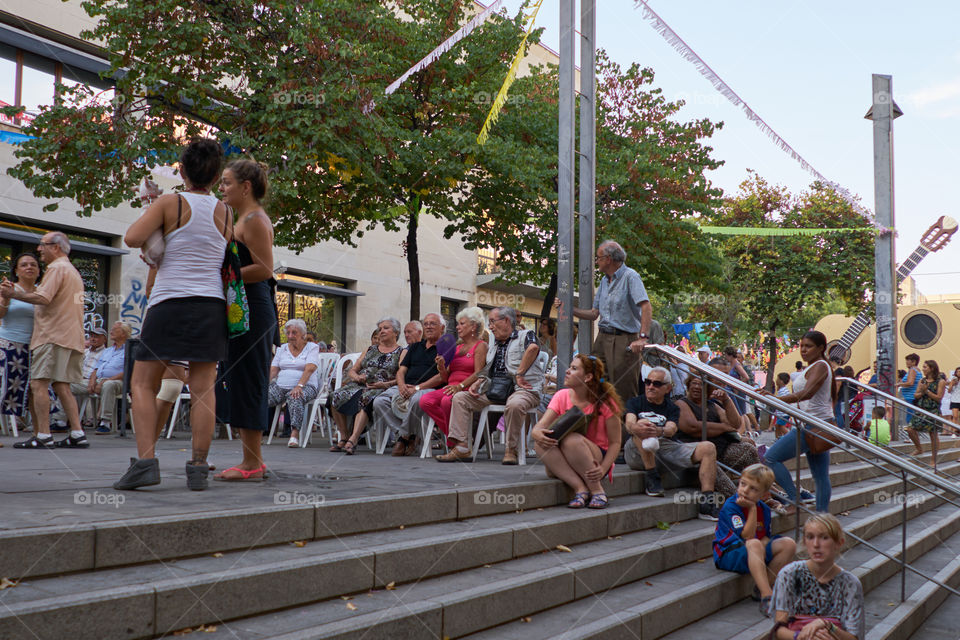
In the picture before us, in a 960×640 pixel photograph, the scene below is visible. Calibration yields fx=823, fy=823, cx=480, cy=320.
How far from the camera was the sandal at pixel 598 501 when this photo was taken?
572 cm

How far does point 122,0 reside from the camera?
1061cm

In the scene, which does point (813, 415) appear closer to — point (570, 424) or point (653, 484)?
point (653, 484)

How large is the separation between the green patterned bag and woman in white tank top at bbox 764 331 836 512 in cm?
429

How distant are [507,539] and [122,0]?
9335 millimetres

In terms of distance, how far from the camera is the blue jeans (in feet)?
21.6

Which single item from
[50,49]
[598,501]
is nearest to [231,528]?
[598,501]

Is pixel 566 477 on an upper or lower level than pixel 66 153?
lower

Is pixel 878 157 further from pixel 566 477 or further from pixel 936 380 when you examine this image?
pixel 566 477

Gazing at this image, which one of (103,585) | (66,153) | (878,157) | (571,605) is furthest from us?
(878,157)

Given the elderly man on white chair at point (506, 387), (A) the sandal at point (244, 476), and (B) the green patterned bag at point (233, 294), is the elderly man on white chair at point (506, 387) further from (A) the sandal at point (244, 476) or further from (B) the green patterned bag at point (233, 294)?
(B) the green patterned bag at point (233, 294)

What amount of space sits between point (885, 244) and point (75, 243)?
15294 millimetres

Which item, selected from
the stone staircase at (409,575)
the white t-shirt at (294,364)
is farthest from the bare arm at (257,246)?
the white t-shirt at (294,364)

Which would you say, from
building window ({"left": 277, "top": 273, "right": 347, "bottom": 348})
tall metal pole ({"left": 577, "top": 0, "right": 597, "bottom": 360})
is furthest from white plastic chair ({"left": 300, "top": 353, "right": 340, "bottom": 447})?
building window ({"left": 277, "top": 273, "right": 347, "bottom": 348})

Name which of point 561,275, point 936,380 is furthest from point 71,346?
point 936,380
